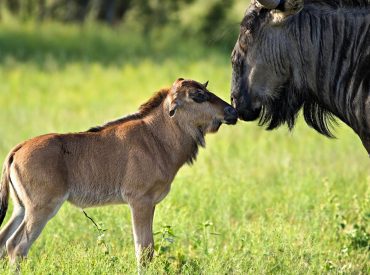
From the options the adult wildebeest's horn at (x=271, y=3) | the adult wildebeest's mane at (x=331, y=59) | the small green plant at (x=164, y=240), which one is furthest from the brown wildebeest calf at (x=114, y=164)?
the adult wildebeest's horn at (x=271, y=3)

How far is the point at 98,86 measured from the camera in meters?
20.7

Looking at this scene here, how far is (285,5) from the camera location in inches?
271

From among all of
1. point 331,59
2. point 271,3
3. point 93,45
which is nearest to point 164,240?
point 331,59

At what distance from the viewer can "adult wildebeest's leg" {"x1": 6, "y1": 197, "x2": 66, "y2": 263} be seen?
6801 mm

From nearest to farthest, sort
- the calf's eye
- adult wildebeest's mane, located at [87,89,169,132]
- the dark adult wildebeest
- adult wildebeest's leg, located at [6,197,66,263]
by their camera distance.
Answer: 1. adult wildebeest's leg, located at [6,197,66,263]
2. the dark adult wildebeest
3. the calf's eye
4. adult wildebeest's mane, located at [87,89,169,132]

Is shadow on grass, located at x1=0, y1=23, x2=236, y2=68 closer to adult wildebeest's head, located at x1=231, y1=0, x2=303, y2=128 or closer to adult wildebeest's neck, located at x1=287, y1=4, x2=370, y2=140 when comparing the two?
adult wildebeest's head, located at x1=231, y1=0, x2=303, y2=128

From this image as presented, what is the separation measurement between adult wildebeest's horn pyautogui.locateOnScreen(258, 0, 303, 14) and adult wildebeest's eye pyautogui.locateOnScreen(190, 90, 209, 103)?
903 millimetres

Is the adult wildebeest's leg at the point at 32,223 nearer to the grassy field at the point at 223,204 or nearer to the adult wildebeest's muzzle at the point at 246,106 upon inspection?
the grassy field at the point at 223,204

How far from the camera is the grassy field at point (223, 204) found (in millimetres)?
7461

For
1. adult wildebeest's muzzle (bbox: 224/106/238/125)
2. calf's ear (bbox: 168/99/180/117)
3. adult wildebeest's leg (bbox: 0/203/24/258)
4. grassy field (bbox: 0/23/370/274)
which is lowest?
grassy field (bbox: 0/23/370/274)

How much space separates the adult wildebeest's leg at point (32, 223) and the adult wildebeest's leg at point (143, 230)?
593mm

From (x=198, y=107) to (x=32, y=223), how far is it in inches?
65.2

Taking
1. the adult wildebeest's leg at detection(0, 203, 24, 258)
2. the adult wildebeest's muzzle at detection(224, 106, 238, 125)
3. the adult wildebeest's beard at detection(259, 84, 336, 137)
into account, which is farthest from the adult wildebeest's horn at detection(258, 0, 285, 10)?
the adult wildebeest's leg at detection(0, 203, 24, 258)

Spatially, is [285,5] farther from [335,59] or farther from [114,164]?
[114,164]
